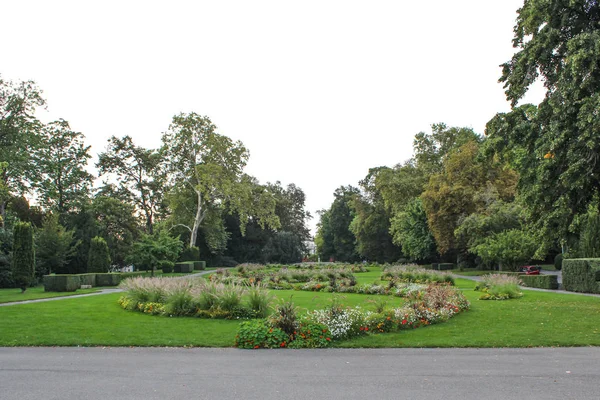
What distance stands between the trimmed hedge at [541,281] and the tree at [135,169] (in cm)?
3427

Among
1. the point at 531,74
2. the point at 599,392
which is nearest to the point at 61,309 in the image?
the point at 599,392

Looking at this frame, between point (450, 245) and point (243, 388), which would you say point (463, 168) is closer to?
point (450, 245)

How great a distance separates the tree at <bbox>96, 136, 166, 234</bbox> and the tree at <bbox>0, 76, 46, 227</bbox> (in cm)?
1234

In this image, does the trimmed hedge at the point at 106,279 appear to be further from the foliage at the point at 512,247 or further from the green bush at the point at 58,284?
the foliage at the point at 512,247

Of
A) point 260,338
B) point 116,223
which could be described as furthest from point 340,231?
point 260,338

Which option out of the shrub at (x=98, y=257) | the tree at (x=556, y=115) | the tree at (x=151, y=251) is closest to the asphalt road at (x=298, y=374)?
the tree at (x=556, y=115)

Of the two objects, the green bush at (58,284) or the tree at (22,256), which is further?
the green bush at (58,284)

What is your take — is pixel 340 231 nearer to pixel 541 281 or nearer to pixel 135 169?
pixel 135 169

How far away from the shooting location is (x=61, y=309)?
1420cm

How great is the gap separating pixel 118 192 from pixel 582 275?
136ft

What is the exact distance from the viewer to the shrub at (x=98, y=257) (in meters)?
28.5

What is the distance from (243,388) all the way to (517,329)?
735cm

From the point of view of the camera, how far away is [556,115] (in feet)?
41.6

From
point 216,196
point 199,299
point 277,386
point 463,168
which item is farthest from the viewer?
point 216,196
